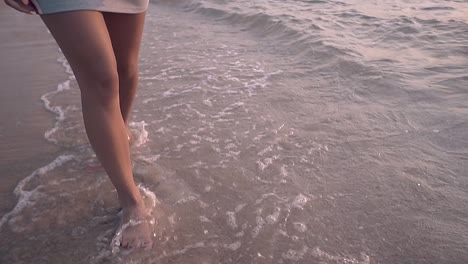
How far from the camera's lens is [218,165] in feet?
9.11

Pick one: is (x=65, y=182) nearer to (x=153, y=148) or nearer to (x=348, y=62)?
(x=153, y=148)

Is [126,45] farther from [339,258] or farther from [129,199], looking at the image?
[339,258]

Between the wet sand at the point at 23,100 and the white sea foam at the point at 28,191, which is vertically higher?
the white sea foam at the point at 28,191

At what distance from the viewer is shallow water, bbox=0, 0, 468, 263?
83.0 inches

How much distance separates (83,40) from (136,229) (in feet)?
3.03

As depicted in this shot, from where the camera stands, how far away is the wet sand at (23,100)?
9.02 ft

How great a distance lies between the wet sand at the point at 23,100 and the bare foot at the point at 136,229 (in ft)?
2.41

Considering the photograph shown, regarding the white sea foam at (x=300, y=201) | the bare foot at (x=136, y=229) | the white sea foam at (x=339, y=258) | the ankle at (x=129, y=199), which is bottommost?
the white sea foam at (x=300, y=201)

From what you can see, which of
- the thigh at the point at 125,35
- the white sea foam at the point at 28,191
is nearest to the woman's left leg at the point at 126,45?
the thigh at the point at 125,35

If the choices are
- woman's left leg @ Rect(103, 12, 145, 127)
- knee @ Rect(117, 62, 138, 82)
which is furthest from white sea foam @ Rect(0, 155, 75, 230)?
knee @ Rect(117, 62, 138, 82)

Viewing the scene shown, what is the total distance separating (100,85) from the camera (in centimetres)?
183

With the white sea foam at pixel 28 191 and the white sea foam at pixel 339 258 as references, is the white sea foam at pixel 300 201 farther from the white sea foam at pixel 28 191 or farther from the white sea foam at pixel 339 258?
the white sea foam at pixel 28 191

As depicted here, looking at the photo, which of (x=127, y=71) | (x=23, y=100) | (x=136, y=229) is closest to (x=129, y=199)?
(x=136, y=229)

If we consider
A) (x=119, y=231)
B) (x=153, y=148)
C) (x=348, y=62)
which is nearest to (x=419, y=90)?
(x=348, y=62)
